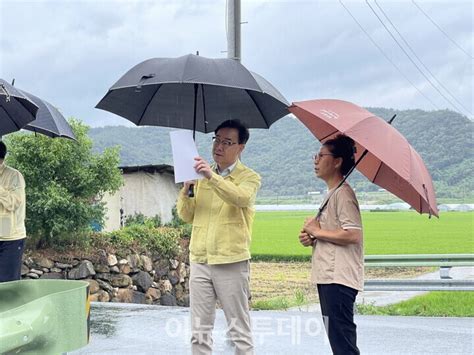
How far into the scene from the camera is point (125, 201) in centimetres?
1633

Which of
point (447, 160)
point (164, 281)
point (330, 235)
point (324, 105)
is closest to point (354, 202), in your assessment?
point (330, 235)

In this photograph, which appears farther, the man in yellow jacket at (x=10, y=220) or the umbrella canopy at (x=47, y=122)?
the umbrella canopy at (x=47, y=122)

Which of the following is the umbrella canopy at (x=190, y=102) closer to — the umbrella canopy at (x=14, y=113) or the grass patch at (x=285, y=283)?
the umbrella canopy at (x=14, y=113)

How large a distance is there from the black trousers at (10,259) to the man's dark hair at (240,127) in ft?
6.48

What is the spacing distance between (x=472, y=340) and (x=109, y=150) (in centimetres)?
621

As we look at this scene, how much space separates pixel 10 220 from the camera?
4746 millimetres

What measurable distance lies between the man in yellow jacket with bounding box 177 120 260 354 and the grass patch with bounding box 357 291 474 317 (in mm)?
4686

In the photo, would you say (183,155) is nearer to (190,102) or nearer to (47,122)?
(190,102)

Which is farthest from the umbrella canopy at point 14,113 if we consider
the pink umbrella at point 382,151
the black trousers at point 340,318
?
the black trousers at point 340,318

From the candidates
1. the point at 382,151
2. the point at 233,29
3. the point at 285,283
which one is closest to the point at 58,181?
the point at 233,29

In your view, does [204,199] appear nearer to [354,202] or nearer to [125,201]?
[354,202]

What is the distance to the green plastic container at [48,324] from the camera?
82.4 inches

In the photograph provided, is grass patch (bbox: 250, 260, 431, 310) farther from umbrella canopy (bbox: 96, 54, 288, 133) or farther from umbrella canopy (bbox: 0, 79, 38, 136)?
umbrella canopy (bbox: 96, 54, 288, 133)

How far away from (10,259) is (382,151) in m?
2.95
